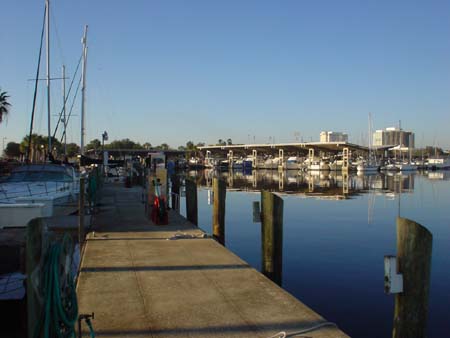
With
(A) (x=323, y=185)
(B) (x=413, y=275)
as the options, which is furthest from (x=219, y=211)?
(A) (x=323, y=185)

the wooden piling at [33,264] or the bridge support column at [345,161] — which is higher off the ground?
the bridge support column at [345,161]

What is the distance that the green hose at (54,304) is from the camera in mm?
4527

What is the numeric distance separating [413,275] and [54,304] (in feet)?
14.4

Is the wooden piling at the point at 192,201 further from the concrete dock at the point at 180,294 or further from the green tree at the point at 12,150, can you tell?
the green tree at the point at 12,150

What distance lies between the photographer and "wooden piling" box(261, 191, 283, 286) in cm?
1118

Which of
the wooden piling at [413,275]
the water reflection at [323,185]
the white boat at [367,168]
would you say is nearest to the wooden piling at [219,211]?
the wooden piling at [413,275]

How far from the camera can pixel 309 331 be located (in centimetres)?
598

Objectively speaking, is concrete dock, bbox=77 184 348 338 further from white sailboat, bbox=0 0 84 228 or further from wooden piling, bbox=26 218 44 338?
white sailboat, bbox=0 0 84 228

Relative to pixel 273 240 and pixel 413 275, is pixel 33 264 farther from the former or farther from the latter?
pixel 273 240

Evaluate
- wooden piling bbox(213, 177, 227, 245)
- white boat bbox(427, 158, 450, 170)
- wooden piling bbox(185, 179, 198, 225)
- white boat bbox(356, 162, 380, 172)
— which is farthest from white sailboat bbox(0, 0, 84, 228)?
white boat bbox(427, 158, 450, 170)

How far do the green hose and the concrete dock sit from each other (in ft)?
4.00

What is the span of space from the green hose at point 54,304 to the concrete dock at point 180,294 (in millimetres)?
1219

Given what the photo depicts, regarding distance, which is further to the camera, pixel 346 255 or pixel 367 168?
pixel 367 168

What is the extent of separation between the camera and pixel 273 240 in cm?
1123
